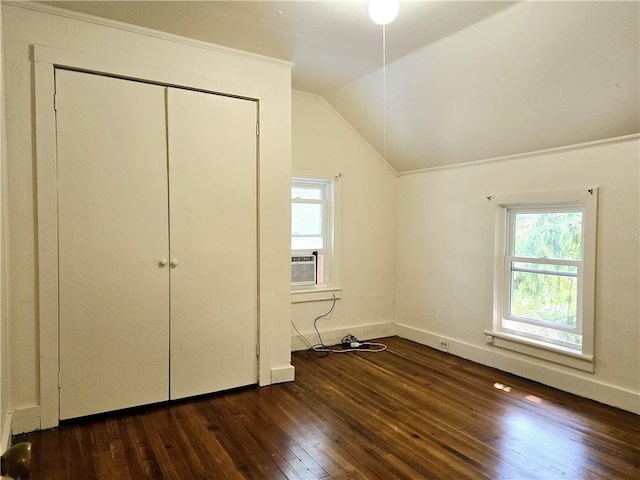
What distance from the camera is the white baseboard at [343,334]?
13.6ft

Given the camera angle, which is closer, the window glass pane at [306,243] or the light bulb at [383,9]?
the light bulb at [383,9]

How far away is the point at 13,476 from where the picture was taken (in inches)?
30.2

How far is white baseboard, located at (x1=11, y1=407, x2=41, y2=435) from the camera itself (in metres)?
2.40

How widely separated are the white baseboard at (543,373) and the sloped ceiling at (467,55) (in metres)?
1.76

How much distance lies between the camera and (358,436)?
2.46 meters

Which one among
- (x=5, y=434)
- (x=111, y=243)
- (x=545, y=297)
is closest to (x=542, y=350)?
(x=545, y=297)

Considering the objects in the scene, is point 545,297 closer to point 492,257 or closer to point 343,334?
point 492,257

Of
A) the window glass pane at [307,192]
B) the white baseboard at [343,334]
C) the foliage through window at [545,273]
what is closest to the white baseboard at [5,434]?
the white baseboard at [343,334]

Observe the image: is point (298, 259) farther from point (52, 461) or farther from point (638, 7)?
point (638, 7)

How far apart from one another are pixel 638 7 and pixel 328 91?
251 centimetres

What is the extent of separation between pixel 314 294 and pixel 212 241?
1.51 metres

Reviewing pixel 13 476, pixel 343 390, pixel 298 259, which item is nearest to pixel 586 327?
pixel 343 390

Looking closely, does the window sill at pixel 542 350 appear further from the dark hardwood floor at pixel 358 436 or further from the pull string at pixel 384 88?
the pull string at pixel 384 88

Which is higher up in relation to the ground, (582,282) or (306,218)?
(306,218)
